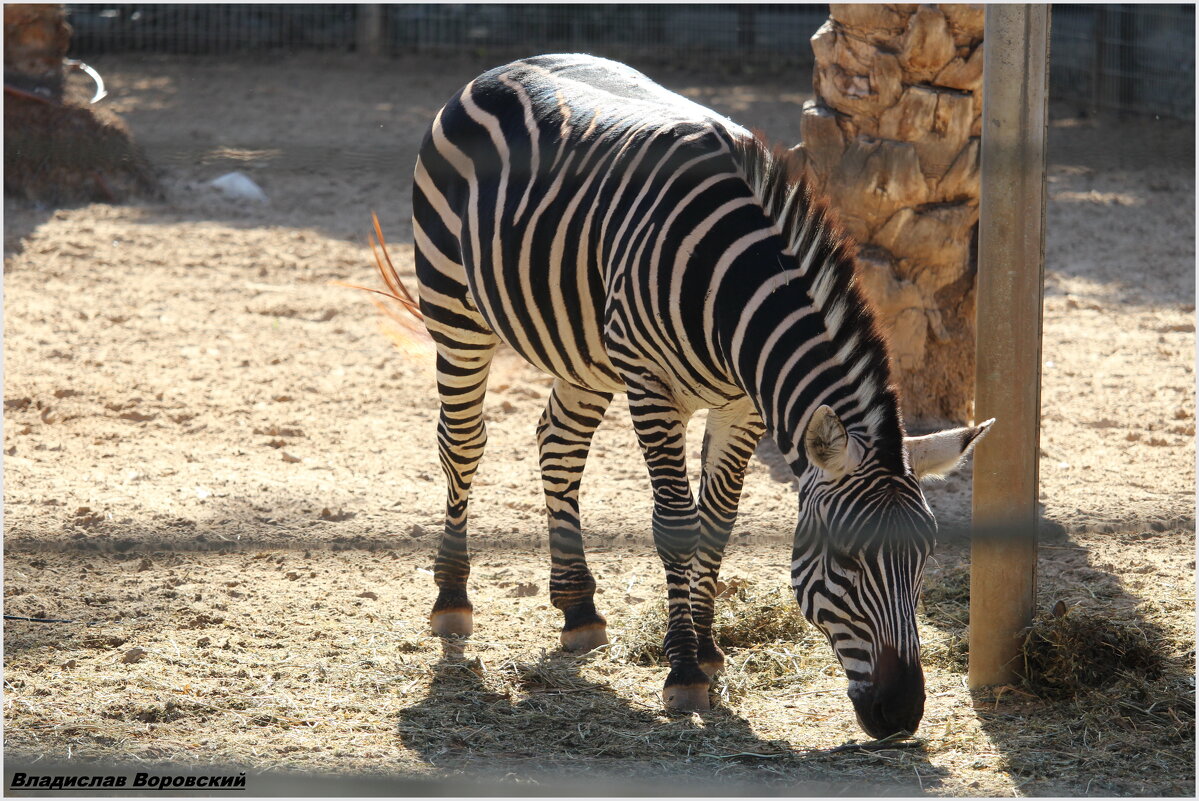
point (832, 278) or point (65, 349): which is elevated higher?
point (832, 278)

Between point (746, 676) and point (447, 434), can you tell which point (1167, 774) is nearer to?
point (746, 676)

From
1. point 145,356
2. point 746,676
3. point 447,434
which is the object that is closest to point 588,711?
point 746,676

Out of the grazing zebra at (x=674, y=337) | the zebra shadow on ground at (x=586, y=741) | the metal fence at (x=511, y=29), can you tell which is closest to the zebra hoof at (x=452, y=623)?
the grazing zebra at (x=674, y=337)

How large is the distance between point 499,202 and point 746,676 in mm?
1774

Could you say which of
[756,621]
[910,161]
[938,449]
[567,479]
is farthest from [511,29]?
[938,449]

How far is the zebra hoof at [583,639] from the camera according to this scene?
13.5ft

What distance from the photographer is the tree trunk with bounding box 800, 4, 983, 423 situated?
546 cm

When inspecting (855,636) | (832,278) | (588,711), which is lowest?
(588,711)

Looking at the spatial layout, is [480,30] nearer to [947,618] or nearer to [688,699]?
[947,618]

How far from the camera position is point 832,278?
3113mm

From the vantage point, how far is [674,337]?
11.2ft

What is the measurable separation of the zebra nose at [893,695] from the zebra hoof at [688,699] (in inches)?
32.5

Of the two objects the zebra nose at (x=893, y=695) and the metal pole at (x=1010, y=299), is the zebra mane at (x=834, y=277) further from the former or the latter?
the metal pole at (x=1010, y=299)

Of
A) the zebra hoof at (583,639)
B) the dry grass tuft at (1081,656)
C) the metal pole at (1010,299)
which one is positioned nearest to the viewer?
the metal pole at (1010,299)
